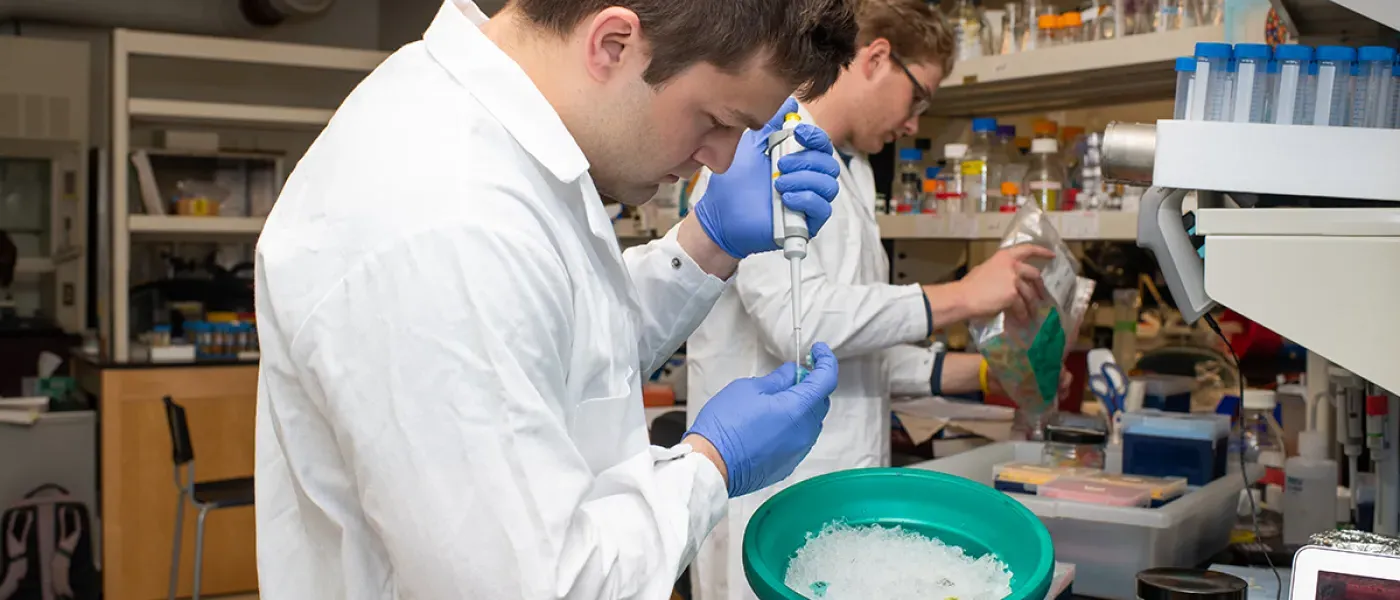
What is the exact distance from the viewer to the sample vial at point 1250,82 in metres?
1.21

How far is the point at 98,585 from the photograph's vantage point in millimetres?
4590

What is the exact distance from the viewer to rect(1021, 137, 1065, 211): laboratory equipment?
2.86 m

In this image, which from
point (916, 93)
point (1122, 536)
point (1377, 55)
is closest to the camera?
point (1377, 55)

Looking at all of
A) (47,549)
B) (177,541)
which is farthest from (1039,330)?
(47,549)

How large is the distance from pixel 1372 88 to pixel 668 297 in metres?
0.84

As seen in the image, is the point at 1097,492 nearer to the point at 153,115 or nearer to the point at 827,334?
the point at 827,334

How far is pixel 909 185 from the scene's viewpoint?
10.7 ft

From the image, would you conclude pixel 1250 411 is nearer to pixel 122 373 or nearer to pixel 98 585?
pixel 122 373

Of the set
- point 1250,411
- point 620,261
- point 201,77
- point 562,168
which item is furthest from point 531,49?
point 201,77

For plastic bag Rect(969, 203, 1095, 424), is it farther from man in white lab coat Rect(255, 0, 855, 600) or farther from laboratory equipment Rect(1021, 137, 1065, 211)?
man in white lab coat Rect(255, 0, 855, 600)

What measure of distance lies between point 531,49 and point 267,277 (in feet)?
1.05

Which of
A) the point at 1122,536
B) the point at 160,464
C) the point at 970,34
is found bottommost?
the point at 160,464

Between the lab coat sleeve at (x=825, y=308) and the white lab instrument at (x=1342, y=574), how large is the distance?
3.81 ft

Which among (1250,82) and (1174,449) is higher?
(1250,82)
